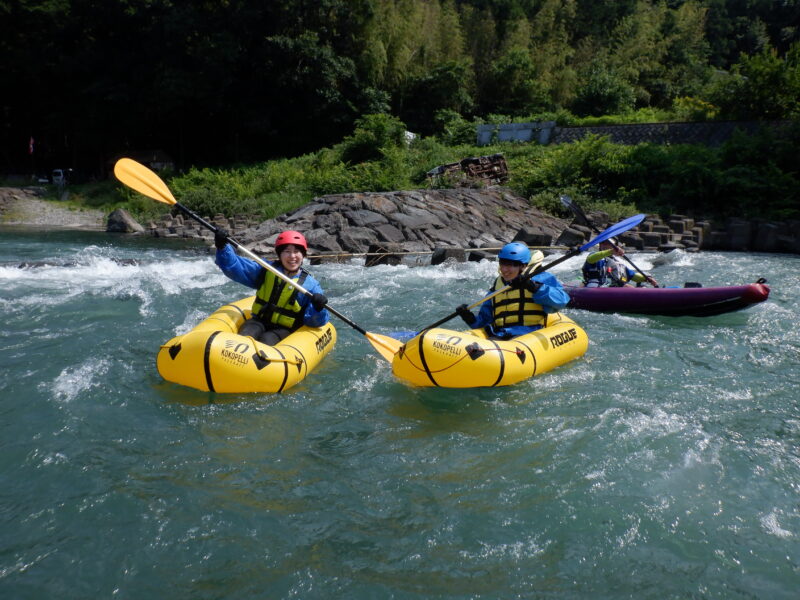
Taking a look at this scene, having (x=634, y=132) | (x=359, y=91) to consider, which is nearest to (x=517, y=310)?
(x=634, y=132)

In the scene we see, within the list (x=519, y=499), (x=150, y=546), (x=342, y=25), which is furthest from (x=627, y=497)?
(x=342, y=25)

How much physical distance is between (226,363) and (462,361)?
1477 mm

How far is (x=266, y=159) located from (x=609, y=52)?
15760 millimetres

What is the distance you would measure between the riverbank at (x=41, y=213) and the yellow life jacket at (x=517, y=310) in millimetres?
14603

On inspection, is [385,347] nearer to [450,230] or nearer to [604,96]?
[450,230]

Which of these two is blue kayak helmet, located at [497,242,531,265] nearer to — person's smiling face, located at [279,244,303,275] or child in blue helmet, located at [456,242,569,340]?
child in blue helmet, located at [456,242,569,340]

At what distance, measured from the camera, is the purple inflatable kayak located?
19.6 feet

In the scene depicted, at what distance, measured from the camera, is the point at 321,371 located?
461 centimetres

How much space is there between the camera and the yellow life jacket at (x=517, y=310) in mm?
4703

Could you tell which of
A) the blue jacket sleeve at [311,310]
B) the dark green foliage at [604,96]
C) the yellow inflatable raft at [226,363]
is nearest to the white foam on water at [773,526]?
the yellow inflatable raft at [226,363]

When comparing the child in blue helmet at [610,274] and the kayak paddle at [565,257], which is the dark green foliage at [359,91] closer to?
the child in blue helmet at [610,274]

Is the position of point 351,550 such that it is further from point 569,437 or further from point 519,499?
point 569,437

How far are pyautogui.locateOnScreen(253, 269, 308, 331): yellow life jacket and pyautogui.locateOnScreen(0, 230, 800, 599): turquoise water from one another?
463mm

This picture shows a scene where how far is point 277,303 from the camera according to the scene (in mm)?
4562
